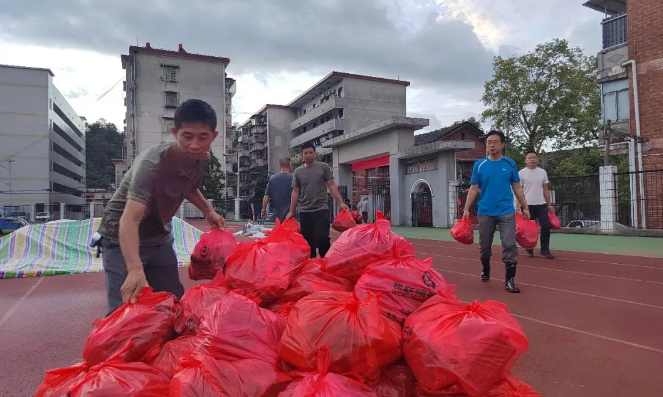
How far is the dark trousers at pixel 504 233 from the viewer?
4.73 meters

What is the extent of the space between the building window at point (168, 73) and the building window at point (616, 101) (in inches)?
1634

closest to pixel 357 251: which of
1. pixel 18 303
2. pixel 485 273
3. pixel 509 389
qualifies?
pixel 509 389

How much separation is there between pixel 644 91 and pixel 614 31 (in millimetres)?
3384

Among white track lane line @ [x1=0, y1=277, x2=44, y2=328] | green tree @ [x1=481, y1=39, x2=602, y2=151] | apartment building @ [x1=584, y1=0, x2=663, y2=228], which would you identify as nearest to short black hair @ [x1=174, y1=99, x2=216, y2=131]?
white track lane line @ [x1=0, y1=277, x2=44, y2=328]

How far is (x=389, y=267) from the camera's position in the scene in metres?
2.10

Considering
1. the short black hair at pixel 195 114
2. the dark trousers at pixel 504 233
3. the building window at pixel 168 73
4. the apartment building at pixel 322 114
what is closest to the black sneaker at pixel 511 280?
the dark trousers at pixel 504 233

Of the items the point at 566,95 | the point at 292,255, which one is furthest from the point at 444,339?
the point at 566,95

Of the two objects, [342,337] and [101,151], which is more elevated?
[101,151]

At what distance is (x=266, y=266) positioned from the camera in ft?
7.45

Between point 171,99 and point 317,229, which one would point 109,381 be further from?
point 171,99

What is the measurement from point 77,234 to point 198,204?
6821 millimetres

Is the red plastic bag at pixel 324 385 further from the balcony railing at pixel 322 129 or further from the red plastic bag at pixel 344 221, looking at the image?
the balcony railing at pixel 322 129

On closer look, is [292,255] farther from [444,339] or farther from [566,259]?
[566,259]

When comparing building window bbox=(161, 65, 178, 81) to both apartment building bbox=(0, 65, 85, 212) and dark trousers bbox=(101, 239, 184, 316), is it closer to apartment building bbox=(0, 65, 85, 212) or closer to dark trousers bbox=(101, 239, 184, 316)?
apartment building bbox=(0, 65, 85, 212)
